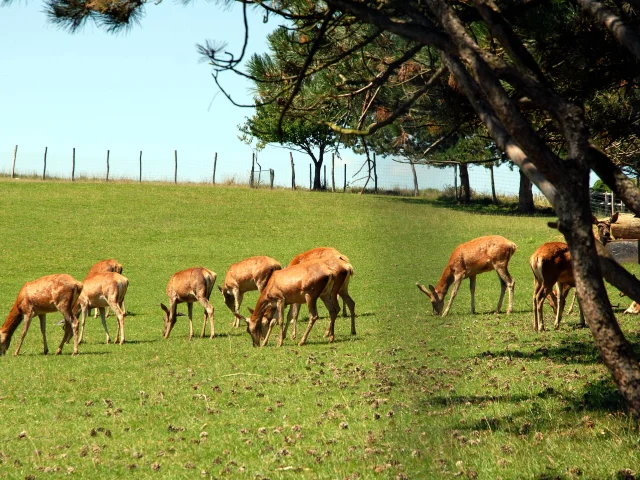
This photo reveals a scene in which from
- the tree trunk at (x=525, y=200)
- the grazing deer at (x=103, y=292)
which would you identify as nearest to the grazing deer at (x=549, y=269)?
the grazing deer at (x=103, y=292)

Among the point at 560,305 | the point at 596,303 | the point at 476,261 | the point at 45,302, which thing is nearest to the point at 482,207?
the point at 476,261

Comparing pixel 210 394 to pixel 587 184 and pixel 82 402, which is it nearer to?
pixel 82 402

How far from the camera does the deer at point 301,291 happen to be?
47.6 ft

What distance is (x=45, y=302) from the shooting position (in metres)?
15.5

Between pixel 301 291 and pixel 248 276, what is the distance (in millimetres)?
4001

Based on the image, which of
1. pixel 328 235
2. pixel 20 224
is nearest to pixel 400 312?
pixel 328 235

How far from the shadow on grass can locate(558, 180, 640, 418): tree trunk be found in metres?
36.9

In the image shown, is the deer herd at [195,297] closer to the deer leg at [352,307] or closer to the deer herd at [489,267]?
the deer leg at [352,307]

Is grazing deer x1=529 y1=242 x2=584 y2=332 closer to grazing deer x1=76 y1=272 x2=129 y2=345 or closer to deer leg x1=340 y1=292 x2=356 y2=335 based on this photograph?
deer leg x1=340 y1=292 x2=356 y2=335

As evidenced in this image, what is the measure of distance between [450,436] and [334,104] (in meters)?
4.63

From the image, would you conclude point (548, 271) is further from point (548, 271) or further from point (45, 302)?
point (45, 302)

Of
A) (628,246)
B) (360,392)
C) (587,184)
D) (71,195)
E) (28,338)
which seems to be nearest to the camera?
(587,184)

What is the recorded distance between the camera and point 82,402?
31.9ft

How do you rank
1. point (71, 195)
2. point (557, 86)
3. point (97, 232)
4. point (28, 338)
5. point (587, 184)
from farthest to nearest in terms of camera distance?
point (71, 195) → point (97, 232) → point (28, 338) → point (557, 86) → point (587, 184)
